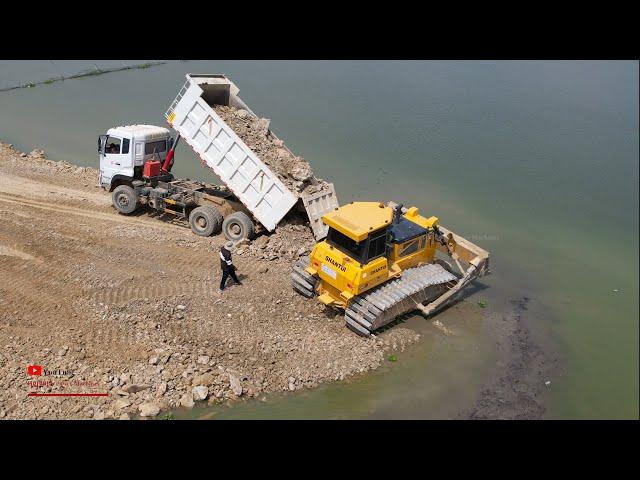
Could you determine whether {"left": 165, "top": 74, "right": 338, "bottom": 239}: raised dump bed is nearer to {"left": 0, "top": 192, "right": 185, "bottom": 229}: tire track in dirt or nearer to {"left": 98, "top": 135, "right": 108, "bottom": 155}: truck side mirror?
{"left": 98, "top": 135, "right": 108, "bottom": 155}: truck side mirror

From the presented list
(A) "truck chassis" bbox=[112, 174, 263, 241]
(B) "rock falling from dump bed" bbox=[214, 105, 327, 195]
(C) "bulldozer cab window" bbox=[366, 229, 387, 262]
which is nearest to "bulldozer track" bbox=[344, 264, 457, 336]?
(C) "bulldozer cab window" bbox=[366, 229, 387, 262]

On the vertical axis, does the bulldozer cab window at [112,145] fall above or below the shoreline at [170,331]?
above

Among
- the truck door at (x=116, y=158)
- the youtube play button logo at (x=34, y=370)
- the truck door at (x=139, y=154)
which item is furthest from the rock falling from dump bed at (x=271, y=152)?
the youtube play button logo at (x=34, y=370)

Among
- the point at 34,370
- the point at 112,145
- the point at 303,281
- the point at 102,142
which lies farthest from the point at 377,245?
the point at 102,142

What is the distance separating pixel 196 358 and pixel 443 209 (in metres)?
10.0

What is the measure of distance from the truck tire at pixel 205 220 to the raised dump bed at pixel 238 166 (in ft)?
2.86

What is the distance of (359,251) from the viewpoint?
9.88 meters

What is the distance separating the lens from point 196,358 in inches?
361

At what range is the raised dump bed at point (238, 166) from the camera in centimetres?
1250

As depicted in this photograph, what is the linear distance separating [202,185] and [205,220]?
1768 millimetres

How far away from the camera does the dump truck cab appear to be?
13.9 metres

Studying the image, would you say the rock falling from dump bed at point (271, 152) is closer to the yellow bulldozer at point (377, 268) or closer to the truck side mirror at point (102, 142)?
the yellow bulldozer at point (377, 268)

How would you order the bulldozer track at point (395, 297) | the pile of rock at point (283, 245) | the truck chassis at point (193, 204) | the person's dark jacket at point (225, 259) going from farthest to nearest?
the truck chassis at point (193, 204), the pile of rock at point (283, 245), the person's dark jacket at point (225, 259), the bulldozer track at point (395, 297)

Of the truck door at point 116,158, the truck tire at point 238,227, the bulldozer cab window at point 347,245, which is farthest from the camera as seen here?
the truck door at point 116,158
